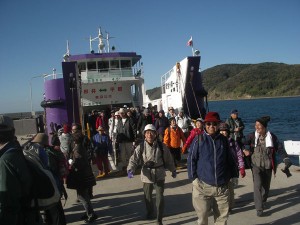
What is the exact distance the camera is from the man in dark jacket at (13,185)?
2.27m

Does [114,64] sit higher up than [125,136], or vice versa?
[114,64]

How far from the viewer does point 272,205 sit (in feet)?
17.7

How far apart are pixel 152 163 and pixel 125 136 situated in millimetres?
3678

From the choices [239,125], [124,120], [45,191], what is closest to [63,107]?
[124,120]

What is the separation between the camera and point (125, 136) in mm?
8352

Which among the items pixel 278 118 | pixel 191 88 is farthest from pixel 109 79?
pixel 278 118

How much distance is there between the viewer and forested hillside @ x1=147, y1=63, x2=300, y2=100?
411 ft

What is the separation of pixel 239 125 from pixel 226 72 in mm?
182246

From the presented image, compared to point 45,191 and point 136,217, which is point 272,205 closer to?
point 136,217

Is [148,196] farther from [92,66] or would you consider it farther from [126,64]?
[126,64]

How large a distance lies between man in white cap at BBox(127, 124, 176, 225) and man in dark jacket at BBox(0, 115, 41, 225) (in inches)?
93.8

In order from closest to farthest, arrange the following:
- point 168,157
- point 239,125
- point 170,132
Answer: point 168,157
point 239,125
point 170,132

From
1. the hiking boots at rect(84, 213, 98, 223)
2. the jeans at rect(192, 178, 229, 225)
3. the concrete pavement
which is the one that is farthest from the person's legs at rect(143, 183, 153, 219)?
the jeans at rect(192, 178, 229, 225)

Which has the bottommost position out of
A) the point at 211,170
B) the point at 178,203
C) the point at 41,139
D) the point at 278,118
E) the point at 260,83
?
the point at 278,118
